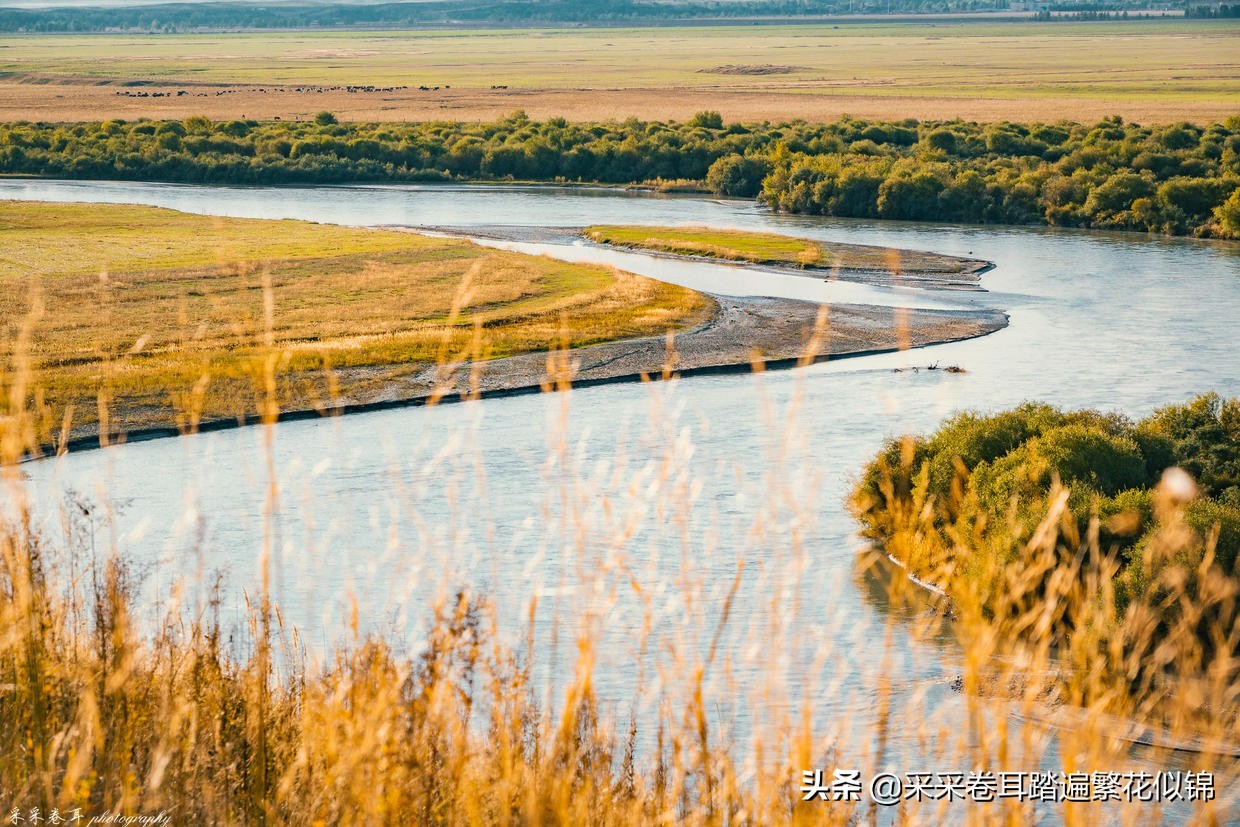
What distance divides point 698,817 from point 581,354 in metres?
30.6

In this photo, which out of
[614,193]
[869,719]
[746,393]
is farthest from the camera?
[614,193]

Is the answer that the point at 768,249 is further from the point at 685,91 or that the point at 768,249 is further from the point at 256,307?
the point at 685,91

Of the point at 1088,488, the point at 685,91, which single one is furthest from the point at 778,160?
the point at 685,91

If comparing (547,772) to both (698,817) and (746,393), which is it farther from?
(746,393)

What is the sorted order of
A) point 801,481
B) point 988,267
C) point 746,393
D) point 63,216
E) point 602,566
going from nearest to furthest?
point 602,566, point 801,481, point 746,393, point 988,267, point 63,216

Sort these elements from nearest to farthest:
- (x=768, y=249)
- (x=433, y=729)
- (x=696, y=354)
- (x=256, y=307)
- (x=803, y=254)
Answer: (x=433, y=729) < (x=696, y=354) < (x=256, y=307) < (x=803, y=254) < (x=768, y=249)

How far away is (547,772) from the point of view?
4828 mm

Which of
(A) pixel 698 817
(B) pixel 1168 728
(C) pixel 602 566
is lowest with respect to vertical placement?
(B) pixel 1168 728

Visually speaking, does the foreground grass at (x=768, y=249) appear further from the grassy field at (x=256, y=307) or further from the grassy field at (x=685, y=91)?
the grassy field at (x=685, y=91)

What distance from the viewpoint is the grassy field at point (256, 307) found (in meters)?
30.5

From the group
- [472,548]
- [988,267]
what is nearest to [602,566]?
[472,548]

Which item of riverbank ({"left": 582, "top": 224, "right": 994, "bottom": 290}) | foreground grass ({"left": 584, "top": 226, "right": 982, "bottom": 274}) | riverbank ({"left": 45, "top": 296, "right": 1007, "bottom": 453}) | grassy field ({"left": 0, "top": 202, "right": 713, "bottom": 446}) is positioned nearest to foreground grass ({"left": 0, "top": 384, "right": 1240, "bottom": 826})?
grassy field ({"left": 0, "top": 202, "right": 713, "bottom": 446})

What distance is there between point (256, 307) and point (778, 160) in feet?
128

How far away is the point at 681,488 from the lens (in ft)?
16.3
